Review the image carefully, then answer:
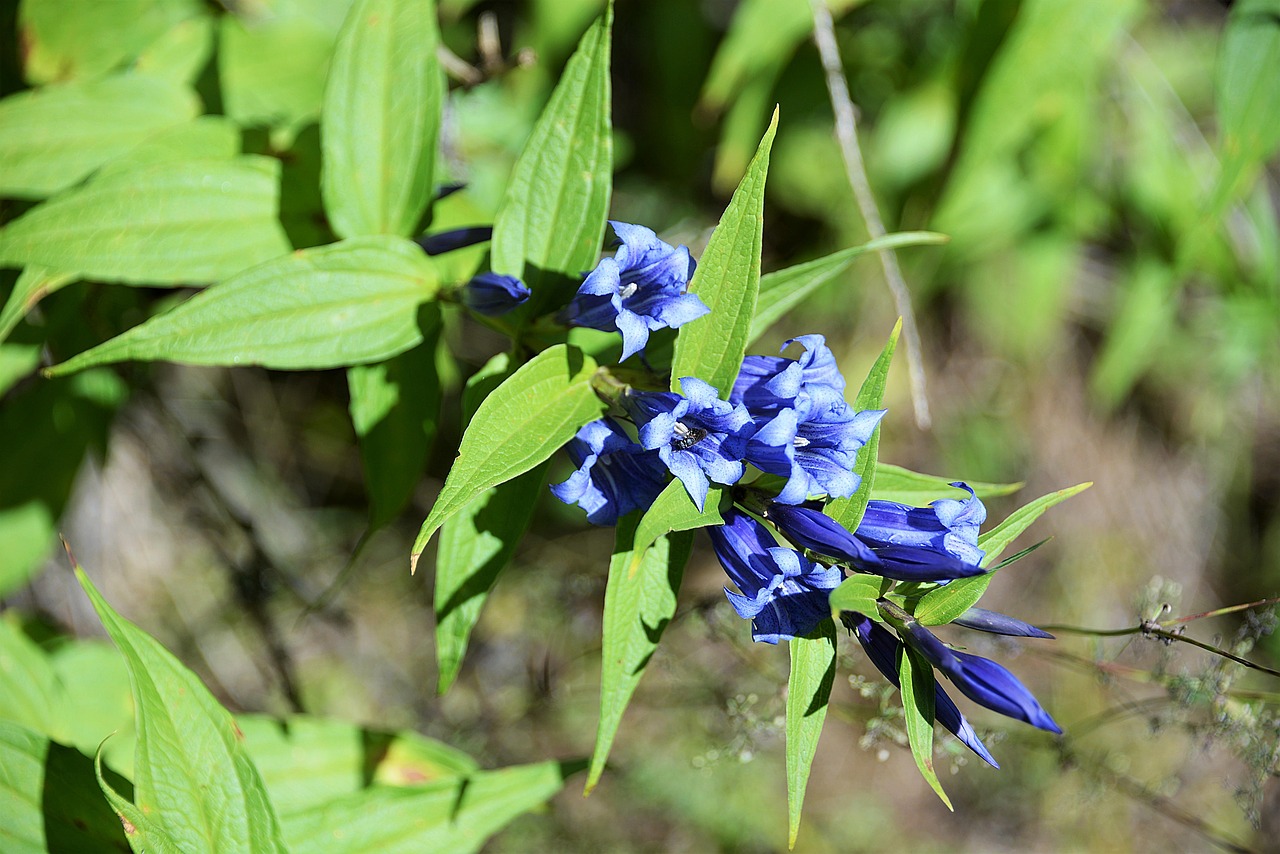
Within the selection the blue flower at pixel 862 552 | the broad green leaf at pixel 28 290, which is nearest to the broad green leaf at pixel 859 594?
the blue flower at pixel 862 552

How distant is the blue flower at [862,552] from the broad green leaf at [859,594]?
3cm

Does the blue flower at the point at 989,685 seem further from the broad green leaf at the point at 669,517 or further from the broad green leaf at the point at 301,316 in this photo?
the broad green leaf at the point at 301,316

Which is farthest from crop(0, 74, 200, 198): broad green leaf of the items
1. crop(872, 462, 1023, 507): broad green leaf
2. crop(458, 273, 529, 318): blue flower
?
crop(872, 462, 1023, 507): broad green leaf

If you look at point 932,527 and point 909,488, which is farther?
point 909,488

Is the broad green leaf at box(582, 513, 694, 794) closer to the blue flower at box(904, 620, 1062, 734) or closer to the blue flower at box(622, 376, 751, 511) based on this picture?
the blue flower at box(622, 376, 751, 511)

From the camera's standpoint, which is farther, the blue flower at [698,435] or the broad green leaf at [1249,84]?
the broad green leaf at [1249,84]

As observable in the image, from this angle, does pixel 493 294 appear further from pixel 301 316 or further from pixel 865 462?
pixel 865 462

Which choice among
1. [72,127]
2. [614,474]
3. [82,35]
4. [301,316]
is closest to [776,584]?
[614,474]

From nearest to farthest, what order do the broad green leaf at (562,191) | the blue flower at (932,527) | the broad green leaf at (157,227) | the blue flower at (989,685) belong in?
1. the blue flower at (989,685)
2. the blue flower at (932,527)
3. the broad green leaf at (562,191)
4. the broad green leaf at (157,227)

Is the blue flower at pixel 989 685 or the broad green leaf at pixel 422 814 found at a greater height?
the blue flower at pixel 989 685

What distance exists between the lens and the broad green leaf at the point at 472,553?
6.10 feet

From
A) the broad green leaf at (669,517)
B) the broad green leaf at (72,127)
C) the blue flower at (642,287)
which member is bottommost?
the broad green leaf at (669,517)

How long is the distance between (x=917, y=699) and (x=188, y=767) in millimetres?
1470

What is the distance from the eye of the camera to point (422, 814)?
2.25m
